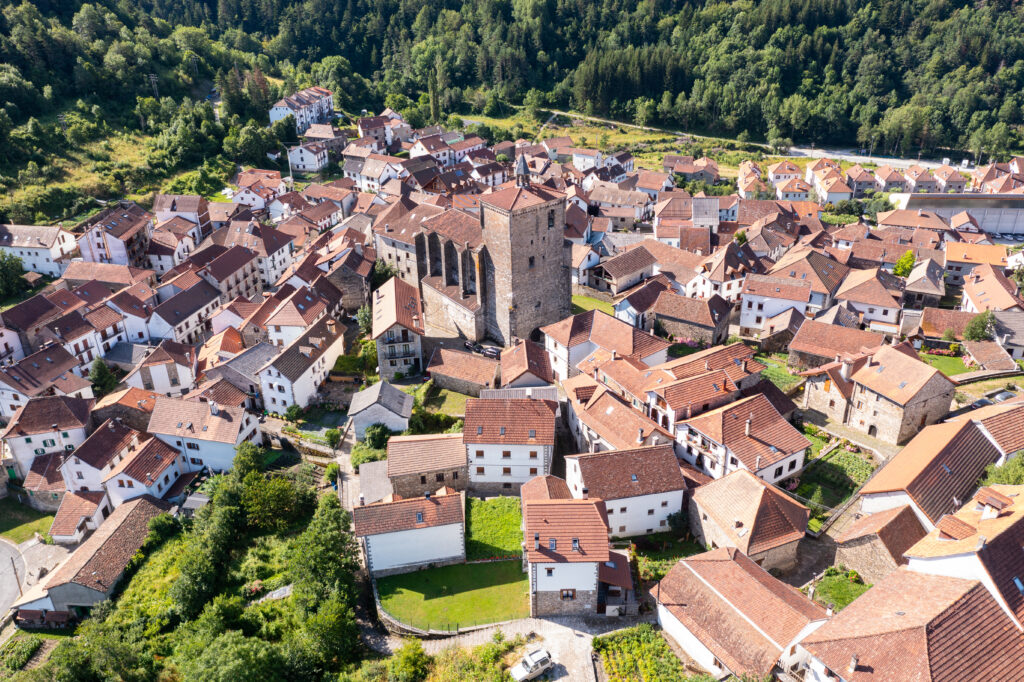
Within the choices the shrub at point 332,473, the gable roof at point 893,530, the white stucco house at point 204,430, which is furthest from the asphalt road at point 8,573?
the gable roof at point 893,530

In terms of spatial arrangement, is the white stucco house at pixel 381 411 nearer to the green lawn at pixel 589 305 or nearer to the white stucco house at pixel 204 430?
the white stucco house at pixel 204 430

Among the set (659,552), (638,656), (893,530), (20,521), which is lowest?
(20,521)

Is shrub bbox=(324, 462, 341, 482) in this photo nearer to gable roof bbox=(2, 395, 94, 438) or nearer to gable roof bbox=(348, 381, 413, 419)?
gable roof bbox=(348, 381, 413, 419)

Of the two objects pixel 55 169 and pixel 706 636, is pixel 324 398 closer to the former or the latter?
pixel 706 636

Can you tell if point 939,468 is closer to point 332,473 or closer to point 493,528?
point 493,528

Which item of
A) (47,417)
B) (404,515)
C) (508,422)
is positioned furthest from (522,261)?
(47,417)

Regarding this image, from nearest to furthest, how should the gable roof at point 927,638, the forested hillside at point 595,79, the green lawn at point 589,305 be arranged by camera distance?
the gable roof at point 927,638, the green lawn at point 589,305, the forested hillside at point 595,79
